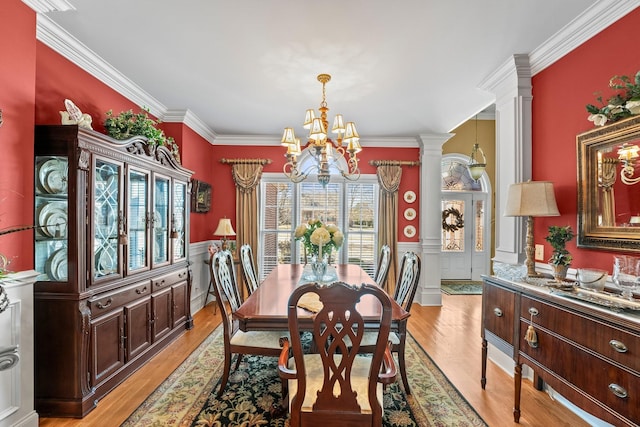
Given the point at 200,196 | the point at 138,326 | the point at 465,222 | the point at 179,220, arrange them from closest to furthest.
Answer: the point at 138,326 → the point at 179,220 → the point at 200,196 → the point at 465,222

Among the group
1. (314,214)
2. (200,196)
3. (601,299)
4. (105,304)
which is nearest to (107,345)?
(105,304)

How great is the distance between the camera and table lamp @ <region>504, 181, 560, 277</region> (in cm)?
230

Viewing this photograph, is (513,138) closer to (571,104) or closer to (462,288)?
(571,104)

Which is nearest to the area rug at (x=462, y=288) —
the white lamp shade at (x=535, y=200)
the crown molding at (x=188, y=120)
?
the white lamp shade at (x=535, y=200)

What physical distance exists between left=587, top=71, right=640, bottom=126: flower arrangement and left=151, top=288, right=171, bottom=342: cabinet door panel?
3.86 metres

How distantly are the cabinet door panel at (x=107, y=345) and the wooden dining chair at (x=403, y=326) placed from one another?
6.35 feet

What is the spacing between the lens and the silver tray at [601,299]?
154cm

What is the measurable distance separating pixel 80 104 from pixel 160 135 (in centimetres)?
68

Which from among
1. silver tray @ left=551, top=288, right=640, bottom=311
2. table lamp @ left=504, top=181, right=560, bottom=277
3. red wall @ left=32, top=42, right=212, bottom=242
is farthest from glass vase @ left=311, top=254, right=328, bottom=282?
red wall @ left=32, top=42, right=212, bottom=242

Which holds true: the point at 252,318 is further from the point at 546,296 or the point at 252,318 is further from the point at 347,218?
the point at 347,218

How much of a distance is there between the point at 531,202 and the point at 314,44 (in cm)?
203

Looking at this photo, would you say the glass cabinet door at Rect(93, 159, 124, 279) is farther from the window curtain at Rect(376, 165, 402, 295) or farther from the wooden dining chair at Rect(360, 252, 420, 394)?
the window curtain at Rect(376, 165, 402, 295)

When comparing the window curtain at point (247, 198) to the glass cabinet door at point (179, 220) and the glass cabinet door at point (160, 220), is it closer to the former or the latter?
the glass cabinet door at point (179, 220)

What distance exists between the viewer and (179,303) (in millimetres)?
3711
